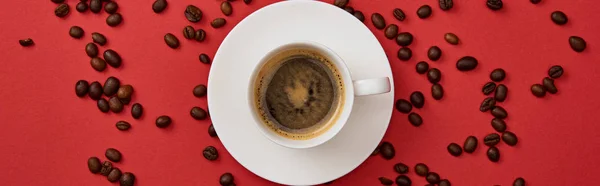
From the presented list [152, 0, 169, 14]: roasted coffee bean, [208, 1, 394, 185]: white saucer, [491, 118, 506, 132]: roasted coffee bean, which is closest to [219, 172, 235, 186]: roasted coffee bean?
[208, 1, 394, 185]: white saucer

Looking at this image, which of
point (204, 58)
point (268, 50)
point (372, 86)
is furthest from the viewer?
point (204, 58)

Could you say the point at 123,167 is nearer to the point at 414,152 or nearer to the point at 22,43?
the point at 22,43

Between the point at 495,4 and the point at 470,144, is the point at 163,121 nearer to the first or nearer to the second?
the point at 470,144

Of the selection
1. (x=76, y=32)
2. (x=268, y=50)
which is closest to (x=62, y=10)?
(x=76, y=32)

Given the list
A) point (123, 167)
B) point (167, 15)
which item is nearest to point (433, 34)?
point (167, 15)

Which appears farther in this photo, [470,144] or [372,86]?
[470,144]

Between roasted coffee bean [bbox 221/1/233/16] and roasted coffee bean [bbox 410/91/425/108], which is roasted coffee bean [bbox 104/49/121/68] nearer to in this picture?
roasted coffee bean [bbox 221/1/233/16]
